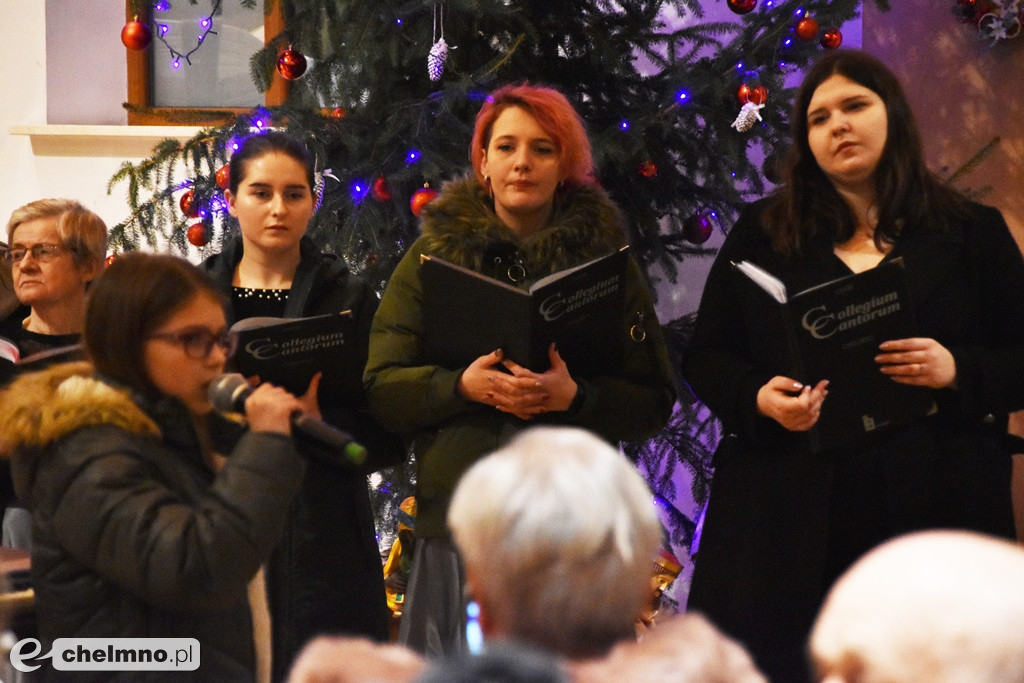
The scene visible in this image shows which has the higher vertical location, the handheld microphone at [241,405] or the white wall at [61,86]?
the white wall at [61,86]

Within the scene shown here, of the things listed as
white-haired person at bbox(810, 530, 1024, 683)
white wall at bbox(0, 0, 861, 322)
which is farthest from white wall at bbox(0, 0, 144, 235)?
white-haired person at bbox(810, 530, 1024, 683)

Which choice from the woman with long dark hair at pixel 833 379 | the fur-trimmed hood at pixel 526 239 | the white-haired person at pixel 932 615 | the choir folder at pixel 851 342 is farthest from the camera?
the fur-trimmed hood at pixel 526 239

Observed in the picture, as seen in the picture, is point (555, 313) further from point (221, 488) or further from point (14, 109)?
point (14, 109)

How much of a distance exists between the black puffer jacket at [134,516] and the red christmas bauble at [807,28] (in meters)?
2.36

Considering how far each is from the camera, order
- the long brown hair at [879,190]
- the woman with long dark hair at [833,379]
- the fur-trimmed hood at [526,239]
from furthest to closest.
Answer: the fur-trimmed hood at [526,239] < the long brown hair at [879,190] < the woman with long dark hair at [833,379]

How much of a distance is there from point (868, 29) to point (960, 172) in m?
1.05

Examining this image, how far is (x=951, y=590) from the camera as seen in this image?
1.03m

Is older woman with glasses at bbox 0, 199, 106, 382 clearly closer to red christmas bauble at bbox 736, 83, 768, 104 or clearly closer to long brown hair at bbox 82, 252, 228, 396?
long brown hair at bbox 82, 252, 228, 396

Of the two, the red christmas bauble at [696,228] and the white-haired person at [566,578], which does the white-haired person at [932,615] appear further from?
the red christmas bauble at [696,228]

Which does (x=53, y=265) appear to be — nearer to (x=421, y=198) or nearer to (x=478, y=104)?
(x=421, y=198)

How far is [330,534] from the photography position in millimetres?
2496

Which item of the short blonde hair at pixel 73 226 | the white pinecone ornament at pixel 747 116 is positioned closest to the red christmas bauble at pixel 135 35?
the short blonde hair at pixel 73 226

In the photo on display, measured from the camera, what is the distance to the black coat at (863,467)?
2.37 meters

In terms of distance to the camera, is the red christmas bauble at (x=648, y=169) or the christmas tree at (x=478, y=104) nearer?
the christmas tree at (x=478, y=104)
